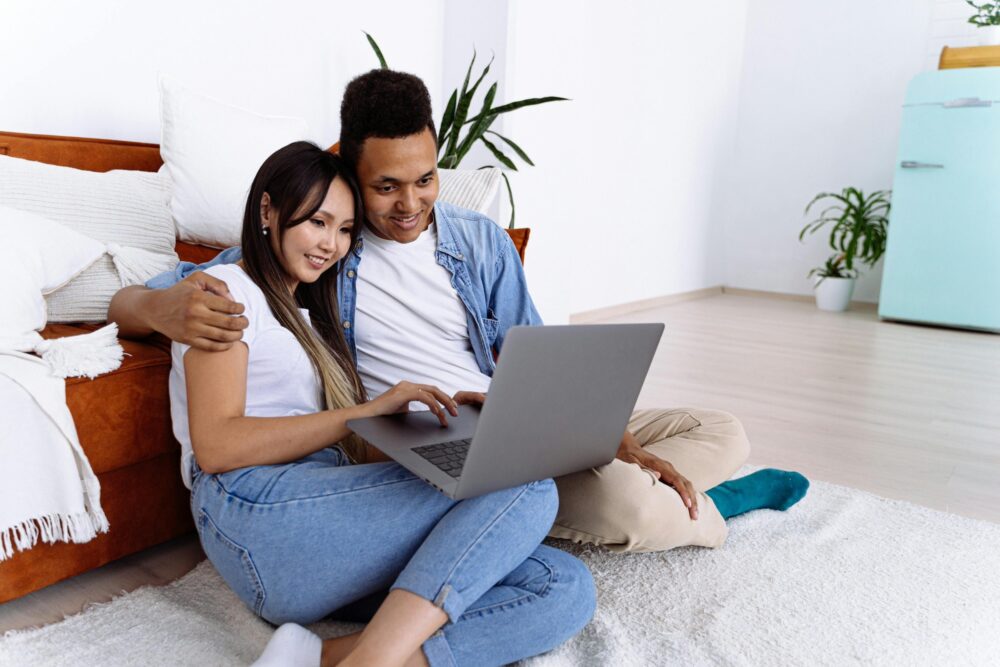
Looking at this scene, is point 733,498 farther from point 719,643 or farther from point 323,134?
point 323,134

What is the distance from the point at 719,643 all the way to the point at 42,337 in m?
1.25

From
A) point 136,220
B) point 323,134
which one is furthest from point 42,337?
point 323,134

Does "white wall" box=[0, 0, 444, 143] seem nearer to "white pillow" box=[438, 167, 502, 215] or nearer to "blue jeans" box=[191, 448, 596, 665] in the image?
"white pillow" box=[438, 167, 502, 215]

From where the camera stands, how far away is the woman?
98 centimetres

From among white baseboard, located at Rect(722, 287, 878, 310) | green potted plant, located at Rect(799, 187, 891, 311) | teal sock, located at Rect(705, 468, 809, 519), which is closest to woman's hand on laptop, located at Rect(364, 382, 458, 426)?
teal sock, located at Rect(705, 468, 809, 519)

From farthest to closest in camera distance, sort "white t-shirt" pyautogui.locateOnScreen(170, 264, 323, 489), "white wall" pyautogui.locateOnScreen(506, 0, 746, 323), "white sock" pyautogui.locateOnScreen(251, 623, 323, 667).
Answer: "white wall" pyautogui.locateOnScreen(506, 0, 746, 323), "white t-shirt" pyautogui.locateOnScreen(170, 264, 323, 489), "white sock" pyautogui.locateOnScreen(251, 623, 323, 667)

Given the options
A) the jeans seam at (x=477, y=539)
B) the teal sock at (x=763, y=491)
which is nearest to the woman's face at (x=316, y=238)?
the jeans seam at (x=477, y=539)

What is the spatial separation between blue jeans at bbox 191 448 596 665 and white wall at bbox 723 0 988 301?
191 inches

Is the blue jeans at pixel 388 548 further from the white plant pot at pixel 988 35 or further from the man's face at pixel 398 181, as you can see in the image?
the white plant pot at pixel 988 35

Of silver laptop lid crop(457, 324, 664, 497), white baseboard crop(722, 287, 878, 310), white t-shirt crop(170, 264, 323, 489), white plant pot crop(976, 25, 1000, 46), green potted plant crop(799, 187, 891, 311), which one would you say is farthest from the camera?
white baseboard crop(722, 287, 878, 310)

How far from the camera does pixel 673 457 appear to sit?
1.51 m

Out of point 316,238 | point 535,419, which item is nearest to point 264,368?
point 316,238

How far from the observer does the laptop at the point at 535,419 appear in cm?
88

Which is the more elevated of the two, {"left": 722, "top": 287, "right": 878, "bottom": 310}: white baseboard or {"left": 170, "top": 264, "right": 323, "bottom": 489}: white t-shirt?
{"left": 170, "top": 264, "right": 323, "bottom": 489}: white t-shirt
